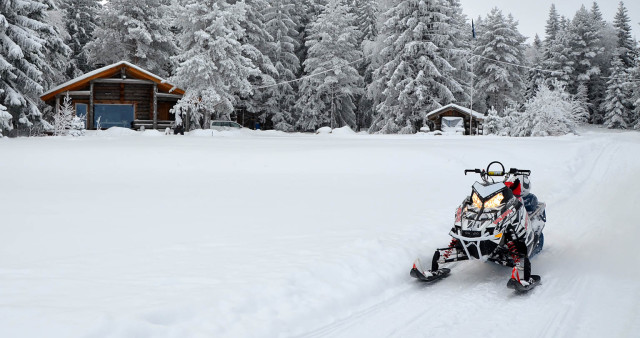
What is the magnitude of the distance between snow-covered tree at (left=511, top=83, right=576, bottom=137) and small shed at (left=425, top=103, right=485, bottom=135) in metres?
2.95

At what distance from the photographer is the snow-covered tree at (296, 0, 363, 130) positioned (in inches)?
1715

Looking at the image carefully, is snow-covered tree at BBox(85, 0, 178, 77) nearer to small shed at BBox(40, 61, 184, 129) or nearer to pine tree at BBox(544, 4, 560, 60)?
small shed at BBox(40, 61, 184, 129)

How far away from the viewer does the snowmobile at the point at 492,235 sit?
5.21m

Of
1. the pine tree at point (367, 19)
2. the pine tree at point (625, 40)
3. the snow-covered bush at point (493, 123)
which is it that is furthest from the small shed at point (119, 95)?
Result: the pine tree at point (625, 40)

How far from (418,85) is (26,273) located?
112ft

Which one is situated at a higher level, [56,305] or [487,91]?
[487,91]

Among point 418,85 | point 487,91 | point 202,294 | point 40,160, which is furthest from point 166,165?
point 487,91

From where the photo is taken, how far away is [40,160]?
14.3 m

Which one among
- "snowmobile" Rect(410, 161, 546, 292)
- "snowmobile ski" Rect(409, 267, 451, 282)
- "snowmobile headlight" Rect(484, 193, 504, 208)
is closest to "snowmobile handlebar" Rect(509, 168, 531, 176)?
"snowmobile" Rect(410, 161, 546, 292)

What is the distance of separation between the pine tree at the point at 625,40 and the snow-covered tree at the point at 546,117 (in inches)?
1204

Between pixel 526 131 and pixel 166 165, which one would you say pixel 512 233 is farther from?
pixel 526 131

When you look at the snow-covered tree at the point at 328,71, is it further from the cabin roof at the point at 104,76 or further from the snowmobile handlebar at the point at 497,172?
the snowmobile handlebar at the point at 497,172

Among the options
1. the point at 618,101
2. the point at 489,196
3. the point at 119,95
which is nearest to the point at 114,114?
the point at 119,95

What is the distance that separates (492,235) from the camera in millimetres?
5195
